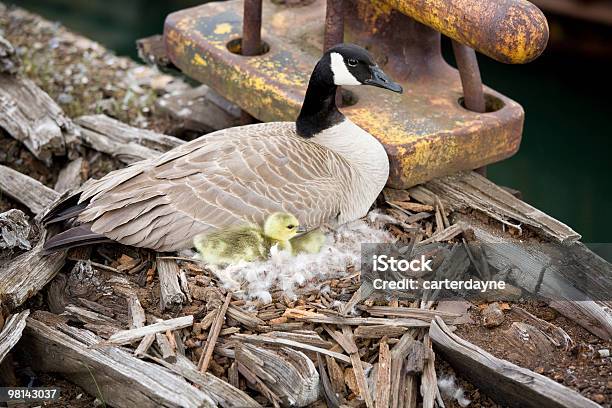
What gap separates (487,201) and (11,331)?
206 centimetres

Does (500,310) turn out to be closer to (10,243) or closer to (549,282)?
(549,282)

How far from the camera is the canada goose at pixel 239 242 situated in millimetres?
3145

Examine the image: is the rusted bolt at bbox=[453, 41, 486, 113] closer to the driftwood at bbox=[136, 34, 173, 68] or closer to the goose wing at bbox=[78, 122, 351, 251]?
the goose wing at bbox=[78, 122, 351, 251]

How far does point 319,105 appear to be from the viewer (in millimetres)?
3477

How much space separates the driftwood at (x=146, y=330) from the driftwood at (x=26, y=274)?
0.43 metres

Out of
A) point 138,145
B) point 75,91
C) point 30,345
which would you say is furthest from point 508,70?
point 30,345

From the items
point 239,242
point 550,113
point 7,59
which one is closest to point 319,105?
point 239,242

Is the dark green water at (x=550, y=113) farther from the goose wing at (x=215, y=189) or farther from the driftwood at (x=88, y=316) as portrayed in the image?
the driftwood at (x=88, y=316)

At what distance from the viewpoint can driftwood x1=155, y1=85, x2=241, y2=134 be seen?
4656mm

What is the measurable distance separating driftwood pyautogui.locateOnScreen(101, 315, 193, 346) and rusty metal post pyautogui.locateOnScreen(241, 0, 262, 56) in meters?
1.80

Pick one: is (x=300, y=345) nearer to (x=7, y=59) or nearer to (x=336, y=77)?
(x=336, y=77)

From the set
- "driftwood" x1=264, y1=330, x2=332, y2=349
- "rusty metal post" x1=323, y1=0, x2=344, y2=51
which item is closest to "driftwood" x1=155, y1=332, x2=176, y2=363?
"driftwood" x1=264, y1=330, x2=332, y2=349

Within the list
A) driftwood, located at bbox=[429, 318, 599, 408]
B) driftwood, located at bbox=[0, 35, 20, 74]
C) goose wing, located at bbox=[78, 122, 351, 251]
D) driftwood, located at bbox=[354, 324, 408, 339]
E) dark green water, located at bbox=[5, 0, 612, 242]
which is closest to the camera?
driftwood, located at bbox=[429, 318, 599, 408]

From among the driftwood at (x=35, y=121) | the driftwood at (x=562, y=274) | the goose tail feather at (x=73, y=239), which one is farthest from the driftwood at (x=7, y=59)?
the driftwood at (x=562, y=274)
